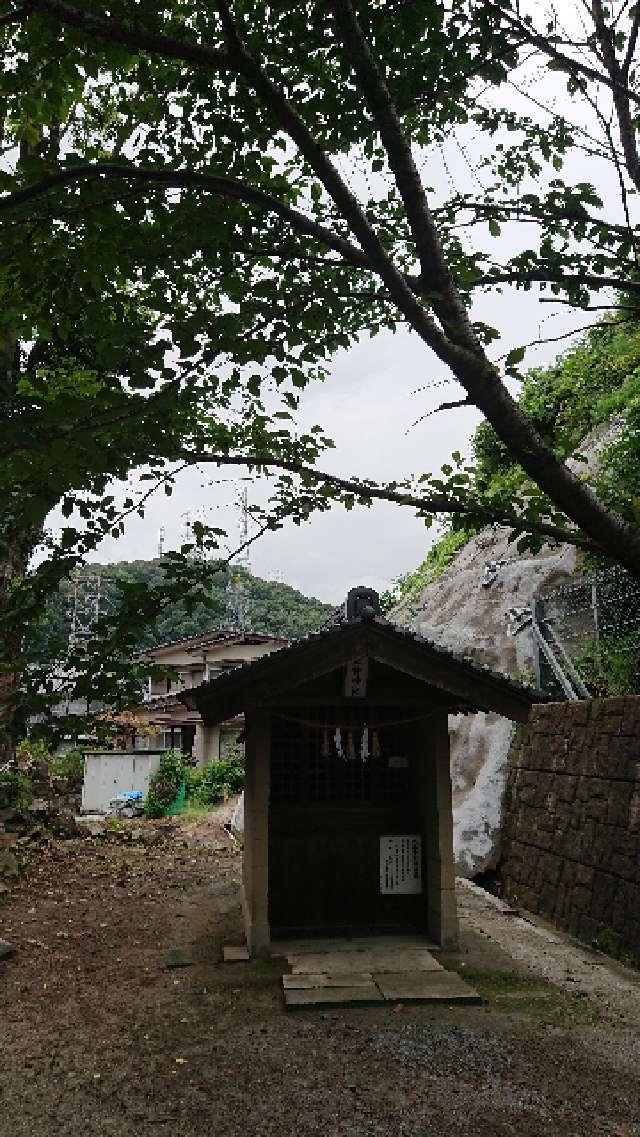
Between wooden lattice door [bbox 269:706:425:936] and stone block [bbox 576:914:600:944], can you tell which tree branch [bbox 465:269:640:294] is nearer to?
wooden lattice door [bbox 269:706:425:936]

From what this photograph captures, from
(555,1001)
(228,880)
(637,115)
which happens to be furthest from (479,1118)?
(228,880)

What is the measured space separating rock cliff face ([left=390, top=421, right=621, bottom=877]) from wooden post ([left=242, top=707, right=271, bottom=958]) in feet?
20.5

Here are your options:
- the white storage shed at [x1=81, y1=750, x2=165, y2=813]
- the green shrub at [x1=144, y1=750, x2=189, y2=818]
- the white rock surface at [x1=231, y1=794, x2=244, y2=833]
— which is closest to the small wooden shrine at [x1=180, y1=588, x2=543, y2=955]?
the white rock surface at [x1=231, y1=794, x2=244, y2=833]

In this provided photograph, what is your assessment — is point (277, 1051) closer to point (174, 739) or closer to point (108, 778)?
point (108, 778)

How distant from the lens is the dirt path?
5246mm

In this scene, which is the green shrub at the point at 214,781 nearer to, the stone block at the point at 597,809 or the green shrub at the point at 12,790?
the green shrub at the point at 12,790

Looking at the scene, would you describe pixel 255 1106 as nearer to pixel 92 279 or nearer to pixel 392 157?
pixel 92 279

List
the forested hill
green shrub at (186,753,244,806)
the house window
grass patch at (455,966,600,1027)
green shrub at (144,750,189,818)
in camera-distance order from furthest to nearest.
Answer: the forested hill
the house window
green shrub at (186,753,244,806)
green shrub at (144,750,189,818)
grass patch at (455,966,600,1027)

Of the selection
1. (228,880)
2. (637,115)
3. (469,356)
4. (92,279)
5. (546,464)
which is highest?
(637,115)

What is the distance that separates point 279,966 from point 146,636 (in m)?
5.69

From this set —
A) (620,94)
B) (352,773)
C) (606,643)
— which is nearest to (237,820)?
(352,773)

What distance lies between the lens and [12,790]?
17.5 m

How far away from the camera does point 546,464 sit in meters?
3.83

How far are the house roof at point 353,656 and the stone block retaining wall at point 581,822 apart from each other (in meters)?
2.13
